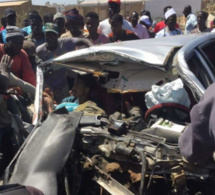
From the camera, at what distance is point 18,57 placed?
5.62 metres

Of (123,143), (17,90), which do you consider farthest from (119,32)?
(123,143)

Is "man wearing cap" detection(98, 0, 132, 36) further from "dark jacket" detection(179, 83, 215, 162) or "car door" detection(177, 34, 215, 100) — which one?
"dark jacket" detection(179, 83, 215, 162)

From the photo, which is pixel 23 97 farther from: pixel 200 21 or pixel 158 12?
pixel 158 12

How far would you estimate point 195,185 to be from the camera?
2.96 m

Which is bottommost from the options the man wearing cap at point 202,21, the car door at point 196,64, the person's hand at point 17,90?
the person's hand at point 17,90

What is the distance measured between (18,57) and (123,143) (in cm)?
304

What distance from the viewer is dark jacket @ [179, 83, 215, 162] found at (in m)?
1.72

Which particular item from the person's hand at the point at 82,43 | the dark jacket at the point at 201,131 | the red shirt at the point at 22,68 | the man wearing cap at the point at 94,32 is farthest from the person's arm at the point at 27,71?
the dark jacket at the point at 201,131

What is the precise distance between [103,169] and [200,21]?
599 cm

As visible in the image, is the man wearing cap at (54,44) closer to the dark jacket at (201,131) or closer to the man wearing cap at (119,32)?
the man wearing cap at (119,32)

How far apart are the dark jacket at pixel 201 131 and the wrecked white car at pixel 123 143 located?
0.78m

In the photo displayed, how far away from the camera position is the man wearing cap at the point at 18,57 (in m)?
5.53

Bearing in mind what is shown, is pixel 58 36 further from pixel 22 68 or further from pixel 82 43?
pixel 22 68

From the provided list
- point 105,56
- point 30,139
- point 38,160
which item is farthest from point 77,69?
point 38,160
